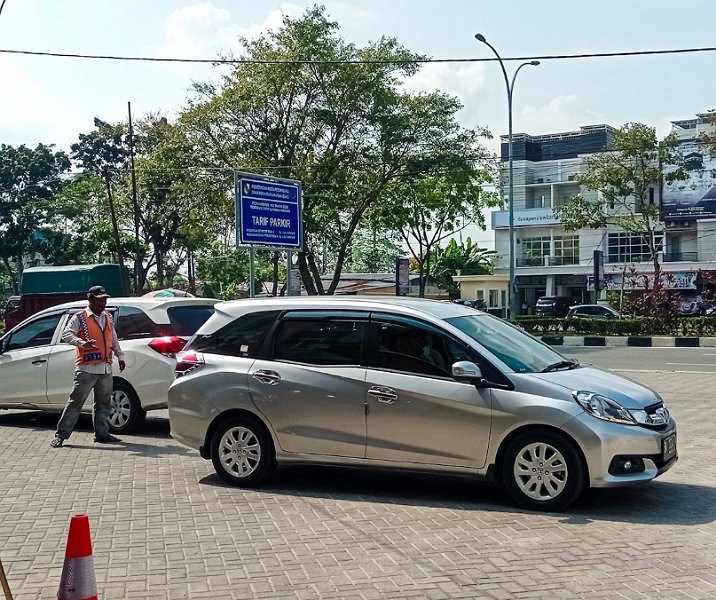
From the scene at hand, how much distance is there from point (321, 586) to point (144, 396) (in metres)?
6.19

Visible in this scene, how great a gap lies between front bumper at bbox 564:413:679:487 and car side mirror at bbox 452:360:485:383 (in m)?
0.78

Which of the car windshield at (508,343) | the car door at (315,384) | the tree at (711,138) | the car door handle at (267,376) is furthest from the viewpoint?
the tree at (711,138)

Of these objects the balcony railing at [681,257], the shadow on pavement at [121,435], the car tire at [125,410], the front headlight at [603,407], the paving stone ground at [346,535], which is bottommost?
the shadow on pavement at [121,435]

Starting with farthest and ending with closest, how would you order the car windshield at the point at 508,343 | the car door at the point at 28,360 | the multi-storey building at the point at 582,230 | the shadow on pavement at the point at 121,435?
the multi-storey building at the point at 582,230 < the car door at the point at 28,360 < the shadow on pavement at the point at 121,435 < the car windshield at the point at 508,343

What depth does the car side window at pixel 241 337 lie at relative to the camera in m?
8.02

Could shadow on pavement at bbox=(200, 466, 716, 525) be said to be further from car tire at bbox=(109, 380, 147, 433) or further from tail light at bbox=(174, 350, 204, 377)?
car tire at bbox=(109, 380, 147, 433)

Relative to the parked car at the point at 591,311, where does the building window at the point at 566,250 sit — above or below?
above

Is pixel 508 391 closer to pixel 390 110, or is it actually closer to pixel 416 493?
pixel 416 493

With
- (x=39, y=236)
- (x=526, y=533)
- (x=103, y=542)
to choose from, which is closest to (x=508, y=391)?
(x=526, y=533)

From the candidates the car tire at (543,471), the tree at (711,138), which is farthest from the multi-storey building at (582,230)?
the car tire at (543,471)

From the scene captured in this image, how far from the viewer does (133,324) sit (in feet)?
36.9

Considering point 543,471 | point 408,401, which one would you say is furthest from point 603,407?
point 408,401

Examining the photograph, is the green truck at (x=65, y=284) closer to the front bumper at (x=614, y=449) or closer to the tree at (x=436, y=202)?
the tree at (x=436, y=202)

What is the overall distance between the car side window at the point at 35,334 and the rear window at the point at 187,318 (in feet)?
5.46
